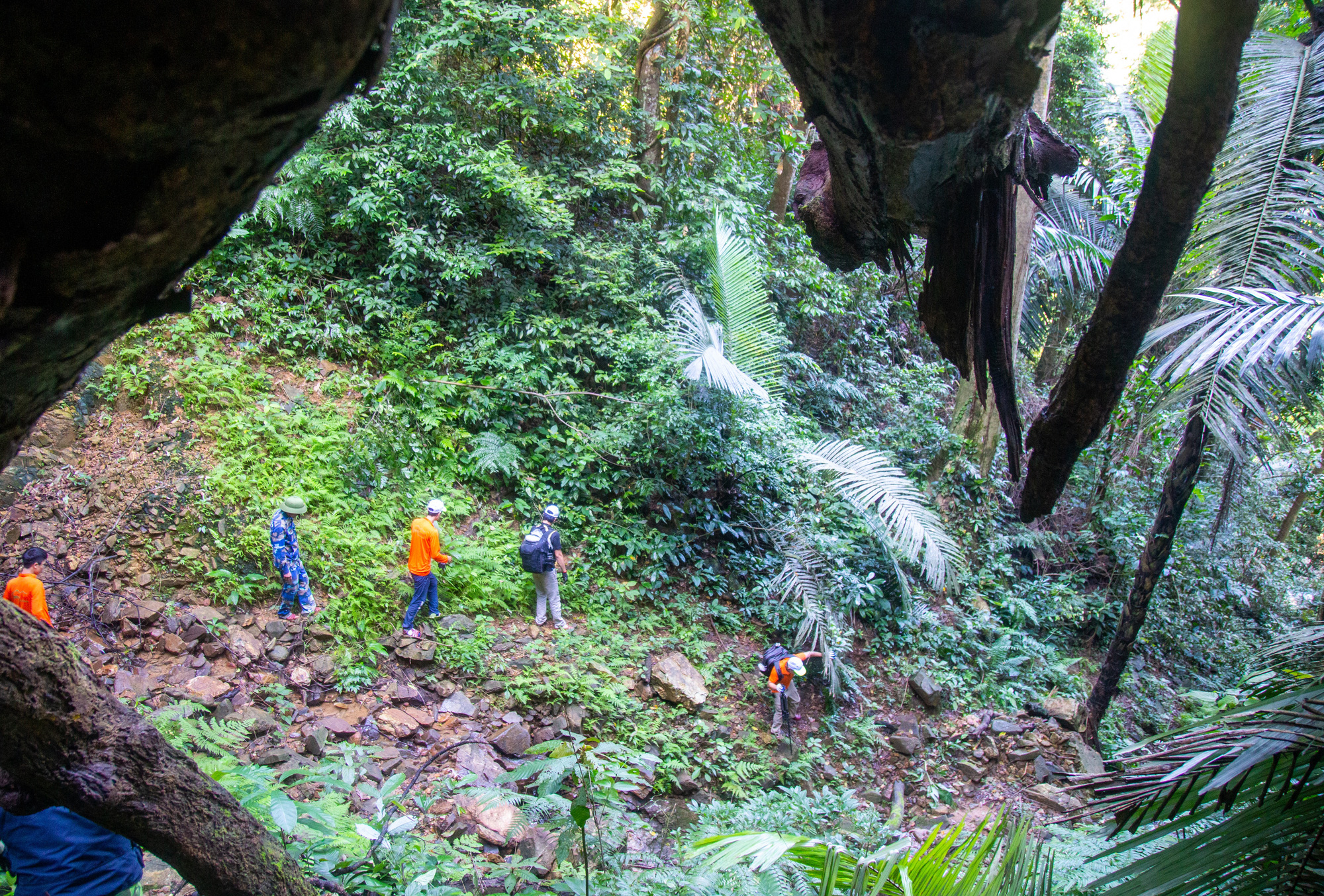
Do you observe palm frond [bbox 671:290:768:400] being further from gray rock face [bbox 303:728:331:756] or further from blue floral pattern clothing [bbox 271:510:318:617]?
gray rock face [bbox 303:728:331:756]

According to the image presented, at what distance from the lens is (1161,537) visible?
5680mm

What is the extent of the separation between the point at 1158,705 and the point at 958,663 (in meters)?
2.86

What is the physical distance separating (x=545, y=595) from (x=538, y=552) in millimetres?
593

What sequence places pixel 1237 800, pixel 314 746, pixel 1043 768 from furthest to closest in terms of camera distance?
pixel 1043 768
pixel 314 746
pixel 1237 800

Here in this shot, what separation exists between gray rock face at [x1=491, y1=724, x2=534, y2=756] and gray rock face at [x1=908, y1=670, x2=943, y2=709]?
455cm

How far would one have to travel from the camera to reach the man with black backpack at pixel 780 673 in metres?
6.49

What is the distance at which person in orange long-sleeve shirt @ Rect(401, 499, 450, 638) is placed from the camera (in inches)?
233

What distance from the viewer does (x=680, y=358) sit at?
7098mm

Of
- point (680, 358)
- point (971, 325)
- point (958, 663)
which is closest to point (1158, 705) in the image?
point (958, 663)

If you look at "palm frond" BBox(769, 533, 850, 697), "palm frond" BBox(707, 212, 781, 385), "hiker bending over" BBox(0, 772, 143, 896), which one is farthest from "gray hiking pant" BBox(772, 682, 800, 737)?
"hiker bending over" BBox(0, 772, 143, 896)

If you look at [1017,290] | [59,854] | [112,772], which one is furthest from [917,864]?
[1017,290]

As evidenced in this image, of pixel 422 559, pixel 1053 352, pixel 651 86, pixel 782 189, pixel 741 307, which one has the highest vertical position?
pixel 651 86

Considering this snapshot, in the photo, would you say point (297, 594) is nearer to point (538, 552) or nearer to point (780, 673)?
point (538, 552)

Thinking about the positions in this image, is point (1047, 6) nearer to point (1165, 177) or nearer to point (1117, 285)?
point (1165, 177)
